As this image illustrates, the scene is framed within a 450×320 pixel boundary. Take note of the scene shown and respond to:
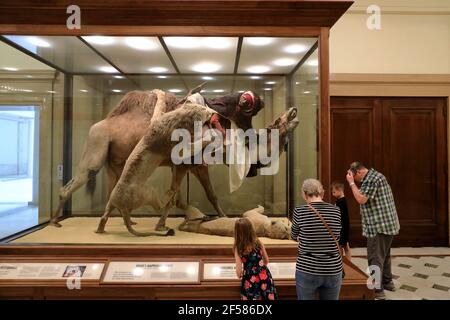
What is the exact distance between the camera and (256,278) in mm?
2061

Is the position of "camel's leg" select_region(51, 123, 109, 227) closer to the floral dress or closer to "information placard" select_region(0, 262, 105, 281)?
"information placard" select_region(0, 262, 105, 281)

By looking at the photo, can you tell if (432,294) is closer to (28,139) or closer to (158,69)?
(158,69)

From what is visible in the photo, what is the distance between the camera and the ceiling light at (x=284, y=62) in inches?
128

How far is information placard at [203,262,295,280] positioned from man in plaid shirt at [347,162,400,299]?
1.11 meters

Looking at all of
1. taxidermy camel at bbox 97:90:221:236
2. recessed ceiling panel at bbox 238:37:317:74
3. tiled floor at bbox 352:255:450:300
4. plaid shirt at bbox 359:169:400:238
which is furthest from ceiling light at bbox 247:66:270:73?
tiled floor at bbox 352:255:450:300

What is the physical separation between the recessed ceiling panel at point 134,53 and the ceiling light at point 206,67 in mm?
226

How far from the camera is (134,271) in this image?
2.61 metres

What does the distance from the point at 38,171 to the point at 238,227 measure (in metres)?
2.34

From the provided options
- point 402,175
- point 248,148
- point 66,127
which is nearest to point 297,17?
point 248,148

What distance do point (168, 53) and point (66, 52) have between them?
947mm

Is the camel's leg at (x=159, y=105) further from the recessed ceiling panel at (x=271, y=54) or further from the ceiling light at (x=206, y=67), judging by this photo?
the recessed ceiling panel at (x=271, y=54)

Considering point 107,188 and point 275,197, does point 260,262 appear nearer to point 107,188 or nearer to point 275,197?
point 275,197

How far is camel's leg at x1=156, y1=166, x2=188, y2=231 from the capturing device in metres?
3.18

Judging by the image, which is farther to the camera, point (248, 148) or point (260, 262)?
point (248, 148)
